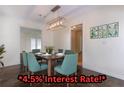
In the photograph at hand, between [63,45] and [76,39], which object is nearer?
[76,39]

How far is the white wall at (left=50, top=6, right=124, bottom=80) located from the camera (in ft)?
10.3

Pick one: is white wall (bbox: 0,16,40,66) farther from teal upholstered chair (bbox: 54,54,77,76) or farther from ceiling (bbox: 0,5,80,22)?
teal upholstered chair (bbox: 54,54,77,76)

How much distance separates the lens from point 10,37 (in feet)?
16.6

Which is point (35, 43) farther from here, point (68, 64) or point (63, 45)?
point (68, 64)

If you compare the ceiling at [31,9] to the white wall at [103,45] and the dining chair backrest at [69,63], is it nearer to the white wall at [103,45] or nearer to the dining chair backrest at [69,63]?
the white wall at [103,45]

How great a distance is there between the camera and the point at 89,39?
4320 mm

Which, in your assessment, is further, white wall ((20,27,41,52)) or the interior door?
white wall ((20,27,41,52))

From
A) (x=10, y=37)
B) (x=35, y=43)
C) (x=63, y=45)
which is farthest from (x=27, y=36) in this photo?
(x=63, y=45)

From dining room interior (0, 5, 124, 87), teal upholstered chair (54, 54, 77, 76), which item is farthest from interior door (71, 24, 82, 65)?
teal upholstered chair (54, 54, 77, 76)

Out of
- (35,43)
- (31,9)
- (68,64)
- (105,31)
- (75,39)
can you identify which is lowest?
(68,64)

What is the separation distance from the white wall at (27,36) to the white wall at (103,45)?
2.61 metres

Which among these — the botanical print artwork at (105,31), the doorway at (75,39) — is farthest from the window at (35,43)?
the botanical print artwork at (105,31)

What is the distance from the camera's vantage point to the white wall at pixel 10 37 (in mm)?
4770

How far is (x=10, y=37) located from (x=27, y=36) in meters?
1.30
